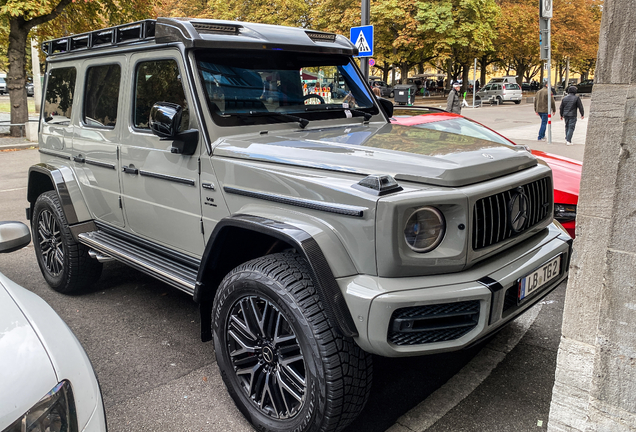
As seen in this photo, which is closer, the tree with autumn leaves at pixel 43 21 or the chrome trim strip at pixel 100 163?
the chrome trim strip at pixel 100 163

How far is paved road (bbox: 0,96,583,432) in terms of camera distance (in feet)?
9.62

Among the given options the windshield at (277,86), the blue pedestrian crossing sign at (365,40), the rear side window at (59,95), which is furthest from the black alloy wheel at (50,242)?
the blue pedestrian crossing sign at (365,40)

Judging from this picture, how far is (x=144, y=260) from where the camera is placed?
12.2 ft

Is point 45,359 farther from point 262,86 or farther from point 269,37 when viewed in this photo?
point 269,37

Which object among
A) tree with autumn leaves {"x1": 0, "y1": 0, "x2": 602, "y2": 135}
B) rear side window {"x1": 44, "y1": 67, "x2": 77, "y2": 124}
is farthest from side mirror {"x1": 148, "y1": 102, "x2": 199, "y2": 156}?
tree with autumn leaves {"x1": 0, "y1": 0, "x2": 602, "y2": 135}

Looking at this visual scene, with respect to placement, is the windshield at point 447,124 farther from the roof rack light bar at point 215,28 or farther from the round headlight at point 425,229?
the round headlight at point 425,229

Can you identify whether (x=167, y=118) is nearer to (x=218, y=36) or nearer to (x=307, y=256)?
(x=218, y=36)

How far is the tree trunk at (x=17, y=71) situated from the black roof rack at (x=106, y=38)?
13.6 meters

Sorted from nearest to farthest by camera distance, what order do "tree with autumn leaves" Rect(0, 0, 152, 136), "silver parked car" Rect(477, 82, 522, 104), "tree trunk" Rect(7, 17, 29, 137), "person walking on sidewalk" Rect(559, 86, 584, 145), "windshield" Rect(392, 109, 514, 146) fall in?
"windshield" Rect(392, 109, 514, 146), "person walking on sidewalk" Rect(559, 86, 584, 145), "tree with autumn leaves" Rect(0, 0, 152, 136), "tree trunk" Rect(7, 17, 29, 137), "silver parked car" Rect(477, 82, 522, 104)

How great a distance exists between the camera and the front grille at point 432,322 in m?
2.29

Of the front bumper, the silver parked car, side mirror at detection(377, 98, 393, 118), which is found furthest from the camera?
the silver parked car

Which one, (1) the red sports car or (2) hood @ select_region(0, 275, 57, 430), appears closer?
(2) hood @ select_region(0, 275, 57, 430)

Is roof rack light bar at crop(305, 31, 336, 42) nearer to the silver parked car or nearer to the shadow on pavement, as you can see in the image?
the shadow on pavement

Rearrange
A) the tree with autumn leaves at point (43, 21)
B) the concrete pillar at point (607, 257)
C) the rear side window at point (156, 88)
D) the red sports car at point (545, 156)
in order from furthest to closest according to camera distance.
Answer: the tree with autumn leaves at point (43, 21), the red sports car at point (545, 156), the rear side window at point (156, 88), the concrete pillar at point (607, 257)
